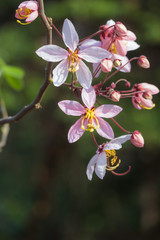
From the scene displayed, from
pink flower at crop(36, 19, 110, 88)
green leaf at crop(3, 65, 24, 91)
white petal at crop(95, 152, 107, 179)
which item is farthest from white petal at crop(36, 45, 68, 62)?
green leaf at crop(3, 65, 24, 91)

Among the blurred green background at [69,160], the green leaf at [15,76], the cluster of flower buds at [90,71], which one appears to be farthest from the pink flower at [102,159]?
the blurred green background at [69,160]

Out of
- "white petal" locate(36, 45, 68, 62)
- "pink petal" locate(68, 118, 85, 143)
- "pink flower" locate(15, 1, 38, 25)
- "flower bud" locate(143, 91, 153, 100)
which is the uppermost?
"pink flower" locate(15, 1, 38, 25)

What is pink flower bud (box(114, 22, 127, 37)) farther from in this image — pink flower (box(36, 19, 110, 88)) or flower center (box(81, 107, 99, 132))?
flower center (box(81, 107, 99, 132))

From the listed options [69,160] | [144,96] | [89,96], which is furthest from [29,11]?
[69,160]

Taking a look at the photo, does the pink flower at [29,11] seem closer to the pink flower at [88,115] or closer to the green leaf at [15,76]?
the pink flower at [88,115]

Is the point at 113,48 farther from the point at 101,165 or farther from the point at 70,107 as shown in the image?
the point at 101,165

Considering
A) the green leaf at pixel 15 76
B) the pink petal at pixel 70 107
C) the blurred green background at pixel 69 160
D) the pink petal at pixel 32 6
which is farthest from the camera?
the blurred green background at pixel 69 160

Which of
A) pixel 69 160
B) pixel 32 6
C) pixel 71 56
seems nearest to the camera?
pixel 32 6
